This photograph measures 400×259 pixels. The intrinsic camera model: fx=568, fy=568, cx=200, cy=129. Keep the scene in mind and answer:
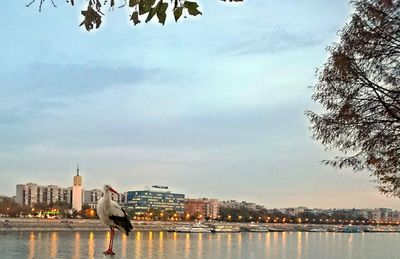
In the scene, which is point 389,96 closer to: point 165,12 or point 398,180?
point 398,180

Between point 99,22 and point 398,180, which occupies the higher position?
point 99,22

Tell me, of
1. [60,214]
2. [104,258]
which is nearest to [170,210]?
[60,214]

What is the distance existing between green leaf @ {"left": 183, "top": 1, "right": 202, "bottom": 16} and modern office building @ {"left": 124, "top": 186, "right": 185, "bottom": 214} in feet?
480

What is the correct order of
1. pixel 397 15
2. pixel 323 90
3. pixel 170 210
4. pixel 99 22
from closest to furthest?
pixel 99 22 < pixel 397 15 < pixel 323 90 < pixel 170 210

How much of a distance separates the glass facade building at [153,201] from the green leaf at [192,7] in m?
147

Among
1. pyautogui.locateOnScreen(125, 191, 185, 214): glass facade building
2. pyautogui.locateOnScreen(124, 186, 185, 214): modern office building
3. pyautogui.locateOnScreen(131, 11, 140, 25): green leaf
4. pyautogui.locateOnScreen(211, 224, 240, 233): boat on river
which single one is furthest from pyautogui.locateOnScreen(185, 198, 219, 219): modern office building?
pyautogui.locateOnScreen(131, 11, 140, 25): green leaf

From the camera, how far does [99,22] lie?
268 cm

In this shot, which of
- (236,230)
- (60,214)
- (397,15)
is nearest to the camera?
(397,15)

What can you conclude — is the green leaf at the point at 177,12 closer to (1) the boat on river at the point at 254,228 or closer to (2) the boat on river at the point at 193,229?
(2) the boat on river at the point at 193,229

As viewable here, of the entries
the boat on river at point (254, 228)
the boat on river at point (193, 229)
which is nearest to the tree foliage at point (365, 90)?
the boat on river at point (193, 229)

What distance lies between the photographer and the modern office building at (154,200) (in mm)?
153750

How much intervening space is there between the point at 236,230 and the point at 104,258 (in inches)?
4262

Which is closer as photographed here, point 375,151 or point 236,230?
point 375,151

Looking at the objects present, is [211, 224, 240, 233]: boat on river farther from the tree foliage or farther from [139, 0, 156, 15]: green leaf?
[139, 0, 156, 15]: green leaf
